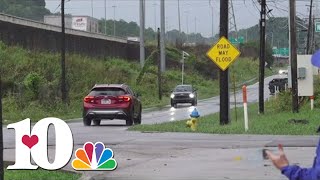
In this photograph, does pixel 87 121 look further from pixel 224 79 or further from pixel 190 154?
pixel 190 154

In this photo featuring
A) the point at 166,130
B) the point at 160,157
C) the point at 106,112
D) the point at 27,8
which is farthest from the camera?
the point at 27,8

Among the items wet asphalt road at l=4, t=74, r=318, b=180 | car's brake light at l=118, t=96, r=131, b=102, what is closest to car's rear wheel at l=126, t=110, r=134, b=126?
car's brake light at l=118, t=96, r=131, b=102

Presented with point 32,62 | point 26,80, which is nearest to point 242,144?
point 26,80

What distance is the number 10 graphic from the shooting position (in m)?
10.6

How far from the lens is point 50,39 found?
55188 millimetres

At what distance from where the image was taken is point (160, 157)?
46.4 ft

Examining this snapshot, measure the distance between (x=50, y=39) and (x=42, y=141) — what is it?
149 feet

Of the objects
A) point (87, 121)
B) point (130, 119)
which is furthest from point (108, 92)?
point (87, 121)

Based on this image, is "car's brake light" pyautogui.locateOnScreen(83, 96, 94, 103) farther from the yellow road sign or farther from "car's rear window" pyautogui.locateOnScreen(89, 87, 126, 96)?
the yellow road sign

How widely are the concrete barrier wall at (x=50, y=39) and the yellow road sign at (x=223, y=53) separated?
26885mm

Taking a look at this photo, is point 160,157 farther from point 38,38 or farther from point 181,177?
point 38,38

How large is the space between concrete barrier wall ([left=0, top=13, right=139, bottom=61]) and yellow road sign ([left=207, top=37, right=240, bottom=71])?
26885 millimetres

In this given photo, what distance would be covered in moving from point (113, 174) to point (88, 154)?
615 mm

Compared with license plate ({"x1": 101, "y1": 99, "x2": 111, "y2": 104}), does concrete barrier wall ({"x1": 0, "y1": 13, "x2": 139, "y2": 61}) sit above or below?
above
